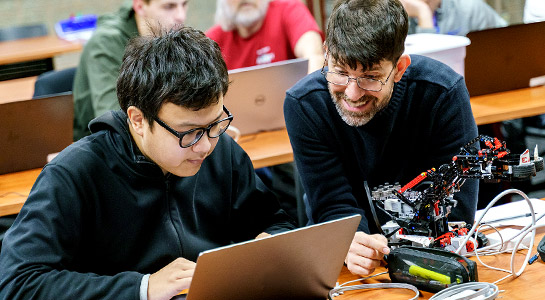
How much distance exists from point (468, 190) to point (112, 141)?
983 mm

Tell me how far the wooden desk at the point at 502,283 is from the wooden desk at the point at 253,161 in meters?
1.11

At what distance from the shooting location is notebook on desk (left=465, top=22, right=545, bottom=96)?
308 centimetres

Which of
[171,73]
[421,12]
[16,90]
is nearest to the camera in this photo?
[171,73]

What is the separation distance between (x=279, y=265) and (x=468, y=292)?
41 centimetres

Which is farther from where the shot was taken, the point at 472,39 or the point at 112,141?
the point at 472,39

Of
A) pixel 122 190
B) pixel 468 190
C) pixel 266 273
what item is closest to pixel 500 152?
pixel 468 190

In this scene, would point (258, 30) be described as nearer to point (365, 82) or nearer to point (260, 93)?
point (260, 93)

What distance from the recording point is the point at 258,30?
3.84 meters

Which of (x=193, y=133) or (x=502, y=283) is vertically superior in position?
(x=193, y=133)

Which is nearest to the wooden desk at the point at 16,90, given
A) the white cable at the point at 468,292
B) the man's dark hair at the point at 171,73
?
the man's dark hair at the point at 171,73

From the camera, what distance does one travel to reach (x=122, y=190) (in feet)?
5.66

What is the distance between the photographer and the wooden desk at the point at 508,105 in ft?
9.71

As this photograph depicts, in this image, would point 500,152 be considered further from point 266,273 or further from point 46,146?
point 46,146

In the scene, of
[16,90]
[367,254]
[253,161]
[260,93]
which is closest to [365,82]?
[367,254]
